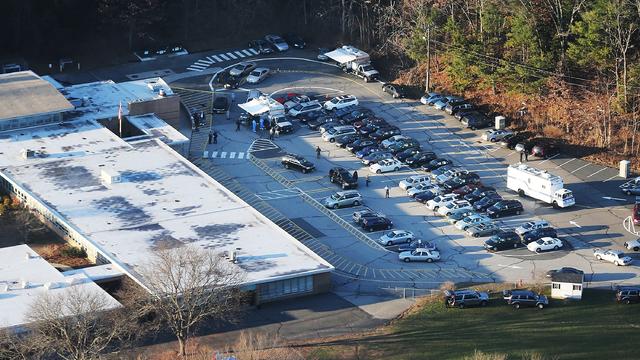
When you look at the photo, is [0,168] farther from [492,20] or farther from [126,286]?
[492,20]

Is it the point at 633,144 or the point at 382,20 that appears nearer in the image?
the point at 633,144

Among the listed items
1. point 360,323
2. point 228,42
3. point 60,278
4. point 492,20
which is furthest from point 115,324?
point 228,42

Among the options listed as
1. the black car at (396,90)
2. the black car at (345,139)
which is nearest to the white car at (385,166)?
the black car at (345,139)

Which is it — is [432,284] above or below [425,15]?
below

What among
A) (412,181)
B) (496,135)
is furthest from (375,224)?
(496,135)

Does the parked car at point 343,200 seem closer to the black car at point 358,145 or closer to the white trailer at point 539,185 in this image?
the black car at point 358,145

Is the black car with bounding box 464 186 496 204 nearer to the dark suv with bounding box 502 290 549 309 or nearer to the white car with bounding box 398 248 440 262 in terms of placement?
the white car with bounding box 398 248 440 262
